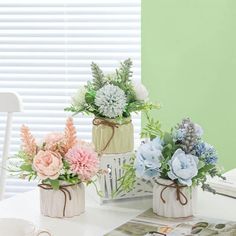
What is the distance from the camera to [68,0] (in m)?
3.22

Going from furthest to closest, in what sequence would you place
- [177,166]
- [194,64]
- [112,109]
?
[194,64]
[112,109]
[177,166]

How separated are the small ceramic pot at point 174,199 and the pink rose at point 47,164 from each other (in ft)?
0.83

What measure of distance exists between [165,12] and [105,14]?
1.13 feet

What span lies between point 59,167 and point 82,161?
6 cm

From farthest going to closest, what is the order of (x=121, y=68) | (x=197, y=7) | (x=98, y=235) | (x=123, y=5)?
(x=123, y=5)
(x=197, y=7)
(x=121, y=68)
(x=98, y=235)

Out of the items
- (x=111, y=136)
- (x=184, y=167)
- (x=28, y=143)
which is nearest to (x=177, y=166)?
(x=184, y=167)

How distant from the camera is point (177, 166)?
1.55m

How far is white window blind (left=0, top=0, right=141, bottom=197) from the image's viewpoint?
3.21 m

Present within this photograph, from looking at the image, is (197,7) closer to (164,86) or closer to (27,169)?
(164,86)

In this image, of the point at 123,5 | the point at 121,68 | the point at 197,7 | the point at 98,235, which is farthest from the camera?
the point at 123,5

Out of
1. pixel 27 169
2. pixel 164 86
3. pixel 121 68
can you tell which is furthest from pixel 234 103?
pixel 27 169

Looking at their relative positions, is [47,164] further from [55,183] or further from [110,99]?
[110,99]

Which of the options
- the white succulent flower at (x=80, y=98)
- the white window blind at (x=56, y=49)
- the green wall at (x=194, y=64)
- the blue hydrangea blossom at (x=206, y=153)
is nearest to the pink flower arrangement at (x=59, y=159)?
the white succulent flower at (x=80, y=98)

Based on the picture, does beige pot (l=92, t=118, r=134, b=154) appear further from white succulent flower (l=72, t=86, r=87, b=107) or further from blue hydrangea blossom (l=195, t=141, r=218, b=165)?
blue hydrangea blossom (l=195, t=141, r=218, b=165)
